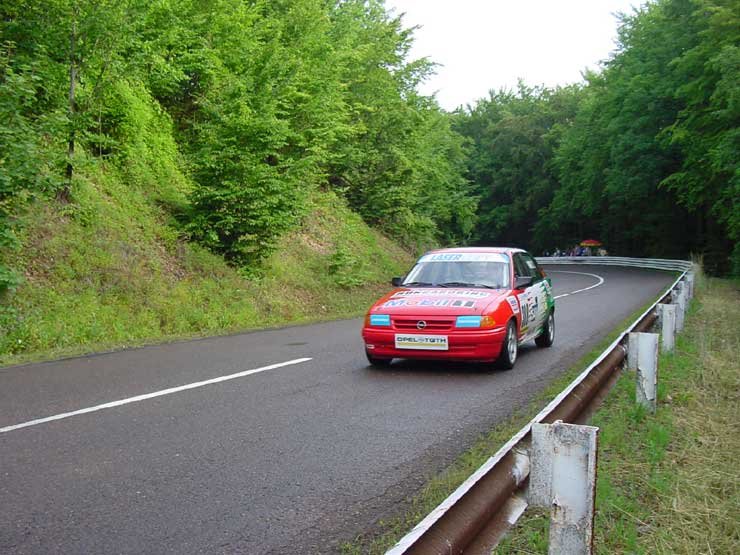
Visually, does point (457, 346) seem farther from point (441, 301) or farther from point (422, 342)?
point (441, 301)

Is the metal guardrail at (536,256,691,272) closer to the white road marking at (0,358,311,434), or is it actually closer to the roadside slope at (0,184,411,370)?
the roadside slope at (0,184,411,370)

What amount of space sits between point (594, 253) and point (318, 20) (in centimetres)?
5130

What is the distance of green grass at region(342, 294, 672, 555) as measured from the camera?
3754 mm

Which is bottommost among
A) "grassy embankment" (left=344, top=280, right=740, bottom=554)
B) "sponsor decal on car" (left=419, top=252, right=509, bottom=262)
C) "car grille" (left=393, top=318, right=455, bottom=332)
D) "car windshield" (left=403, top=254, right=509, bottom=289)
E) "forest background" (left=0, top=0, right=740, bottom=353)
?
"grassy embankment" (left=344, top=280, right=740, bottom=554)

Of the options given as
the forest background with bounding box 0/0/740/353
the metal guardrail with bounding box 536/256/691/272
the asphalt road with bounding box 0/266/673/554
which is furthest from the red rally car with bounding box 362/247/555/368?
the metal guardrail with bounding box 536/256/691/272

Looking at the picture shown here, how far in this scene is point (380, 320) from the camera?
368 inches

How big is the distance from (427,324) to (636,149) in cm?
4269

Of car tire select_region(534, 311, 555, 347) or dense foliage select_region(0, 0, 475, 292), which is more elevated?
dense foliage select_region(0, 0, 475, 292)

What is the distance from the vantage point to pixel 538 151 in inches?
2945

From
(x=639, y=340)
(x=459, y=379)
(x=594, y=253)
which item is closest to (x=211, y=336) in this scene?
(x=459, y=379)

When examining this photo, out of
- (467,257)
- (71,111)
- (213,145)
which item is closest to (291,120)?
(213,145)

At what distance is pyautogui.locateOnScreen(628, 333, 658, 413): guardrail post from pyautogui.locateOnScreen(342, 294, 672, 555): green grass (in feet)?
3.18

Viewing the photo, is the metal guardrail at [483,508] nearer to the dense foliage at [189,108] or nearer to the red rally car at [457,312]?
the red rally car at [457,312]

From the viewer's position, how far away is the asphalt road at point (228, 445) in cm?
394
